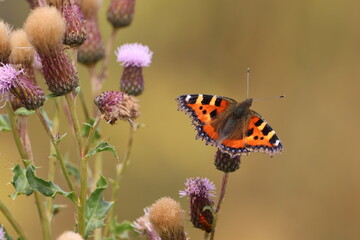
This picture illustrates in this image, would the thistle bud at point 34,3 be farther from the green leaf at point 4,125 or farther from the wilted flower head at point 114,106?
the wilted flower head at point 114,106

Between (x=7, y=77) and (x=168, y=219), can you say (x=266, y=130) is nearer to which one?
(x=168, y=219)

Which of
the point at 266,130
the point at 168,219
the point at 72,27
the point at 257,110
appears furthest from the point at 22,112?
the point at 257,110

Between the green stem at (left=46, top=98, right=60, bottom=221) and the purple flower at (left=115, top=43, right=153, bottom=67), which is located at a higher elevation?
the purple flower at (left=115, top=43, right=153, bottom=67)

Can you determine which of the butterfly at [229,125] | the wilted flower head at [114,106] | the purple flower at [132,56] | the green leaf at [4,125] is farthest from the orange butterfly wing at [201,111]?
the green leaf at [4,125]

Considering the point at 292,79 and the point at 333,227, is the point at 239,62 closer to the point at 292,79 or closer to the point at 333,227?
the point at 292,79

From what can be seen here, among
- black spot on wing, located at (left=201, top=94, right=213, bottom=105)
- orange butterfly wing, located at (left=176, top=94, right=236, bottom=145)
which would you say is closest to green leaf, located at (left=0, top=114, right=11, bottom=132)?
orange butterfly wing, located at (left=176, top=94, right=236, bottom=145)

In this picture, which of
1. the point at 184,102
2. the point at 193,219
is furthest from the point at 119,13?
the point at 193,219

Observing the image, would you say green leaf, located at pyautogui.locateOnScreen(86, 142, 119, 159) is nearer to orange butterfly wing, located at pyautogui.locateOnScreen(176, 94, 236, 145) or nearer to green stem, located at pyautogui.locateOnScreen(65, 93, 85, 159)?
green stem, located at pyautogui.locateOnScreen(65, 93, 85, 159)
